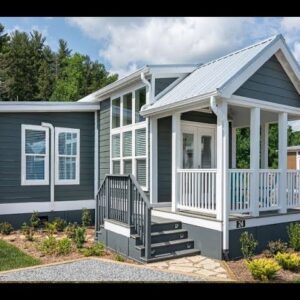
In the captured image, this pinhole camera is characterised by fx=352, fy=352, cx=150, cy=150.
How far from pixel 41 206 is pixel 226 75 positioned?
6.13 m

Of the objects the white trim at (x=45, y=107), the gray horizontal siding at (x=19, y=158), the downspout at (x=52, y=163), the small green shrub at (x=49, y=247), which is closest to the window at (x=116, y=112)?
the white trim at (x=45, y=107)

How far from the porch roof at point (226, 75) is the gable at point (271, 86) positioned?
0.18 meters

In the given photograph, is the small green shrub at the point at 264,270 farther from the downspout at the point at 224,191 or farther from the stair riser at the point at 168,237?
the stair riser at the point at 168,237

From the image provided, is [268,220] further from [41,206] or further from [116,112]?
[41,206]

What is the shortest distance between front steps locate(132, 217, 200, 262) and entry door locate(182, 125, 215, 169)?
211 cm

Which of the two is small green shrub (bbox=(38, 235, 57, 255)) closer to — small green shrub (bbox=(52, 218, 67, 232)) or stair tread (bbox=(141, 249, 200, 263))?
stair tread (bbox=(141, 249, 200, 263))

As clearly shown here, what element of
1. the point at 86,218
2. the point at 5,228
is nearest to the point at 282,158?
the point at 86,218

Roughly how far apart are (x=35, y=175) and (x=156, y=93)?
4117 millimetres

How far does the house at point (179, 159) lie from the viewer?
646cm

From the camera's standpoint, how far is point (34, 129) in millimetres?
9711

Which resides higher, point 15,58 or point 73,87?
point 15,58
